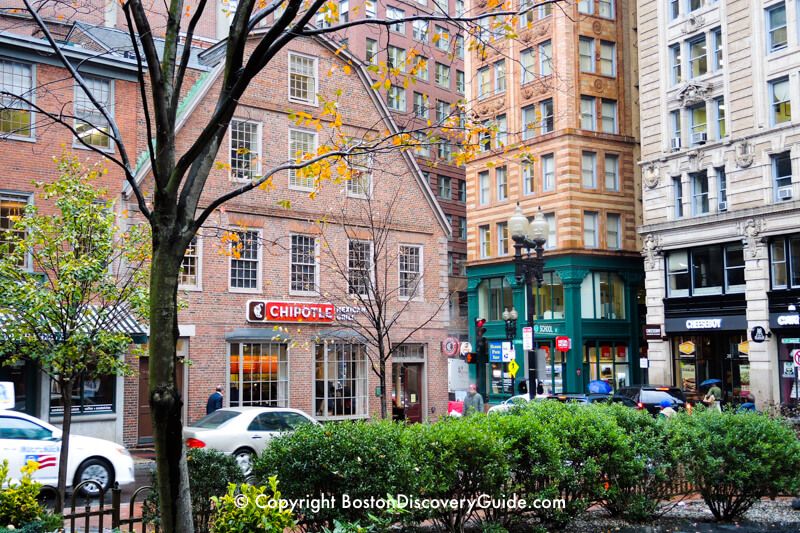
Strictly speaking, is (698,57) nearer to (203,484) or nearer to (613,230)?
(613,230)

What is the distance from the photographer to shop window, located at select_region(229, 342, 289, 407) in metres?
25.4

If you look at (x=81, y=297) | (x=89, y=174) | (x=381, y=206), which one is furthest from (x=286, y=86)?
(x=81, y=297)

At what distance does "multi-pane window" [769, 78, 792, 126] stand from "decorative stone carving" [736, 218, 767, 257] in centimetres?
442

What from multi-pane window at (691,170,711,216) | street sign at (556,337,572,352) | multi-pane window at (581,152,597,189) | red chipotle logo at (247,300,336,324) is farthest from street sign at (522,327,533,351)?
multi-pane window at (581,152,597,189)

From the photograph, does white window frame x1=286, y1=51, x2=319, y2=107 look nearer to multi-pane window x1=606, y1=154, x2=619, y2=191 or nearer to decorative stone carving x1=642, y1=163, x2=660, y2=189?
decorative stone carving x1=642, y1=163, x2=660, y2=189

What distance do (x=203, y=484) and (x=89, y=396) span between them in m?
14.6

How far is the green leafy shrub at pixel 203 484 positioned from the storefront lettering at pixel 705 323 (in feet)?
108

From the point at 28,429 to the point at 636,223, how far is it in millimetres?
38117

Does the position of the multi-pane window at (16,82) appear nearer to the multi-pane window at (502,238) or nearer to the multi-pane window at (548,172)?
the multi-pane window at (548,172)

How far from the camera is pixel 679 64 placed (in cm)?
4038

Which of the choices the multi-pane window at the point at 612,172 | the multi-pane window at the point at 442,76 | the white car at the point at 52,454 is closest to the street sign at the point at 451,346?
the white car at the point at 52,454

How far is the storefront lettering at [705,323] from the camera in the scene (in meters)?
37.5

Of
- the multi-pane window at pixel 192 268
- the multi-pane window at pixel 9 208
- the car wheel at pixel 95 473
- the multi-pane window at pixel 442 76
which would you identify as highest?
the multi-pane window at pixel 442 76

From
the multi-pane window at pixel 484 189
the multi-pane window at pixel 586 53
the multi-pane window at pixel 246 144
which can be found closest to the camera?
the multi-pane window at pixel 246 144
